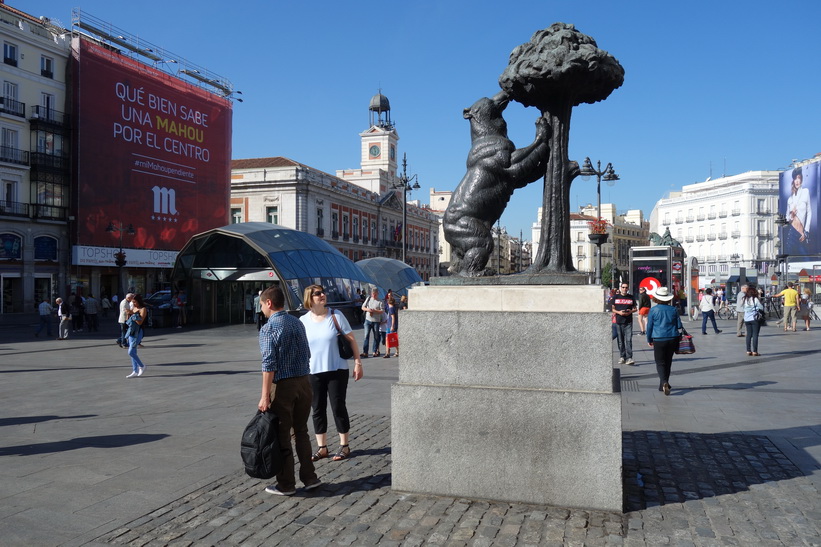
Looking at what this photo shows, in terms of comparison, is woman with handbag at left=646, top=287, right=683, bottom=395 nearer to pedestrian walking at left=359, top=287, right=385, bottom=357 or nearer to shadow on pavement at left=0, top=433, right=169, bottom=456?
shadow on pavement at left=0, top=433, right=169, bottom=456

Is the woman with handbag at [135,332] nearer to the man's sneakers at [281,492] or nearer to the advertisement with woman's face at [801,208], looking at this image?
the man's sneakers at [281,492]

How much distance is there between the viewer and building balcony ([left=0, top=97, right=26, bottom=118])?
3484 cm

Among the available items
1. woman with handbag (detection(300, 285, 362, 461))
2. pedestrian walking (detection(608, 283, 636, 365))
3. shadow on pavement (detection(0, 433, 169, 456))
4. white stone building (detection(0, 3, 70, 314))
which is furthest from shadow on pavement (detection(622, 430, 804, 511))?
white stone building (detection(0, 3, 70, 314))

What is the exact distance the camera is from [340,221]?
218 feet

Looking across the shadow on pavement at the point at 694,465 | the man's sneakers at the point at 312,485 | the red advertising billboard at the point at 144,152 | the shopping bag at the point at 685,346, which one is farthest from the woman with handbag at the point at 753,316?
the red advertising billboard at the point at 144,152

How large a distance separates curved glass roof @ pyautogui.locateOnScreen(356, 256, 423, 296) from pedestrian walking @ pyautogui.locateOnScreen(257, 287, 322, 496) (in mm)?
32727

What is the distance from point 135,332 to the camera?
11.8 meters

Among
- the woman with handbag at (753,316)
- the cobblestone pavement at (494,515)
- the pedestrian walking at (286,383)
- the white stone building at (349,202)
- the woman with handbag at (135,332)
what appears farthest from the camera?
A: the white stone building at (349,202)

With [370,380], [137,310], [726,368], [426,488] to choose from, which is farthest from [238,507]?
[726,368]

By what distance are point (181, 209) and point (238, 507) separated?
1595 inches

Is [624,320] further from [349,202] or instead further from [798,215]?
[349,202]

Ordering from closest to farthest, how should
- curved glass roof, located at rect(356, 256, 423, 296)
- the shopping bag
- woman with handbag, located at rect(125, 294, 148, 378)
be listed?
the shopping bag < woman with handbag, located at rect(125, 294, 148, 378) < curved glass roof, located at rect(356, 256, 423, 296)

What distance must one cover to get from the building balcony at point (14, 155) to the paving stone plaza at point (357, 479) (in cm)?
3010

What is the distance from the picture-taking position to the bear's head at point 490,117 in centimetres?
530
